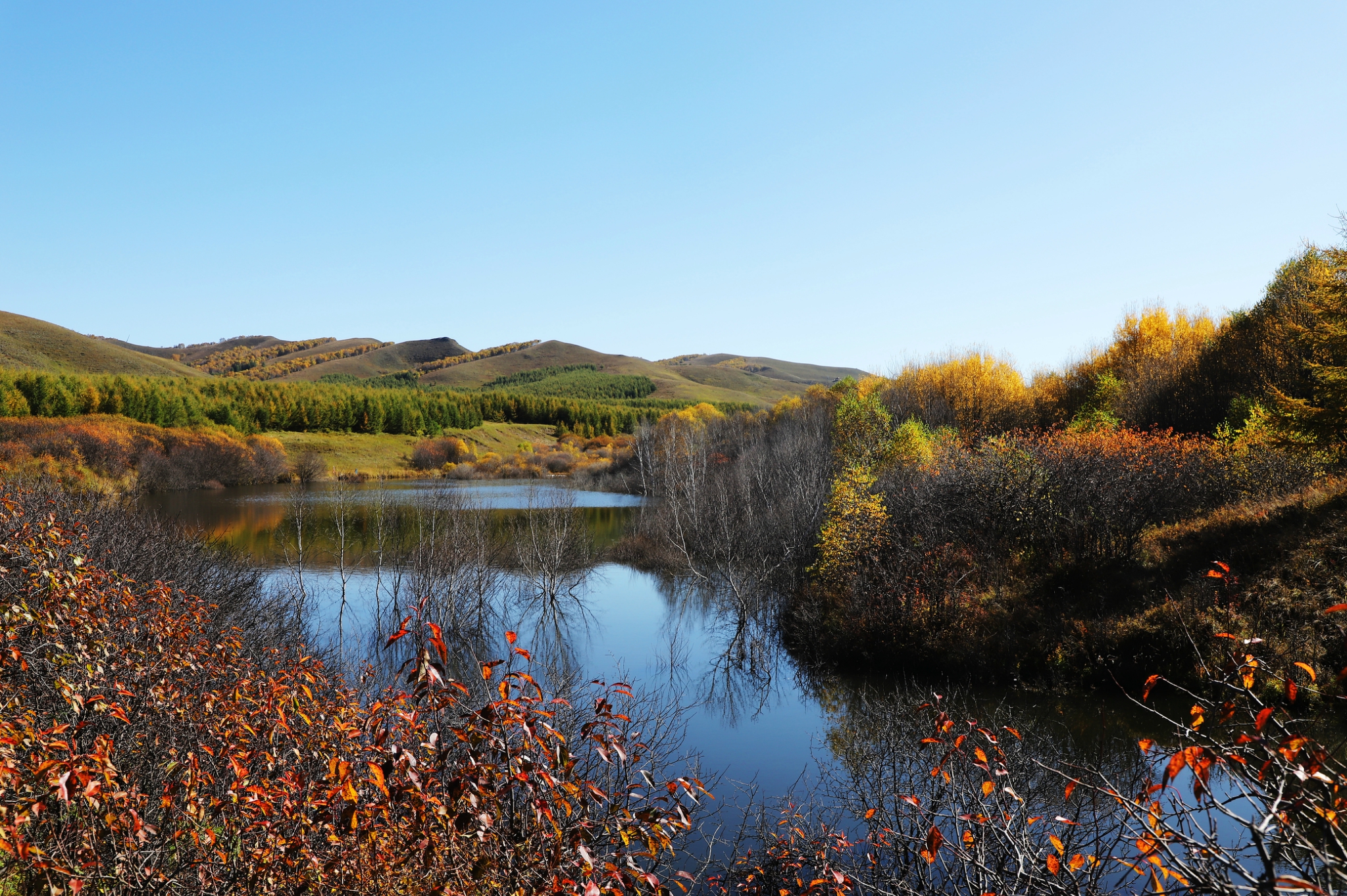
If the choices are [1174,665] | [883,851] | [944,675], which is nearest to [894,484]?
[944,675]

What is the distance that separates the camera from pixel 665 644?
24.4 m

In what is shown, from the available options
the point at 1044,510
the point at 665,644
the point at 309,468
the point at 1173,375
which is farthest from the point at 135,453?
the point at 1173,375

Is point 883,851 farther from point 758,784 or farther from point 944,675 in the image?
point 944,675

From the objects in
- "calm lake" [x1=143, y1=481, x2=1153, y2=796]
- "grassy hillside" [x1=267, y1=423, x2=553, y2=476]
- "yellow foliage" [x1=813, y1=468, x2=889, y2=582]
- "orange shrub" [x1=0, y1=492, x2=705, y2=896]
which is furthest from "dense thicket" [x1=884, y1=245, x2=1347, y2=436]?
"grassy hillside" [x1=267, y1=423, x2=553, y2=476]

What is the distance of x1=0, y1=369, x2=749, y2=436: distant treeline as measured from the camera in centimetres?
7350

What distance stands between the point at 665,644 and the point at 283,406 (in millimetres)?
92216

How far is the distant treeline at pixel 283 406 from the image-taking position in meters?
73.5

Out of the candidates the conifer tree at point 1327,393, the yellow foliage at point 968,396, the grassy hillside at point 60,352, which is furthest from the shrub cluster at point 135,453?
the grassy hillside at point 60,352

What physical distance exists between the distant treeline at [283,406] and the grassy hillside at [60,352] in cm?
2538

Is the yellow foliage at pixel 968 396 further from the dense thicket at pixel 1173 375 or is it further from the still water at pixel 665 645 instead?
the still water at pixel 665 645

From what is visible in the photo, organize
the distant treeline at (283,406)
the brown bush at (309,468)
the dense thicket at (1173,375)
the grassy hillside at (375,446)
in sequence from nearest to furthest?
the dense thicket at (1173,375)
the distant treeline at (283,406)
the brown bush at (309,468)
the grassy hillside at (375,446)

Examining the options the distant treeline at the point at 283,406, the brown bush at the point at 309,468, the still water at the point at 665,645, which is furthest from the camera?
the brown bush at the point at 309,468

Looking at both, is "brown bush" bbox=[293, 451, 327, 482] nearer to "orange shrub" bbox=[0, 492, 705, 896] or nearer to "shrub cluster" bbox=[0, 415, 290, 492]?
"shrub cluster" bbox=[0, 415, 290, 492]

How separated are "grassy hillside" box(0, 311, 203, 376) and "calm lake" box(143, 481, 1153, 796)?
9524 cm
